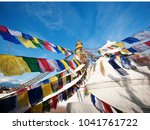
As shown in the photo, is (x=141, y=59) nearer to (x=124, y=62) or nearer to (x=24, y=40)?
(x=124, y=62)

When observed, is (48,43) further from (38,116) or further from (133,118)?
(133,118)

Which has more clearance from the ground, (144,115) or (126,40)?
(126,40)

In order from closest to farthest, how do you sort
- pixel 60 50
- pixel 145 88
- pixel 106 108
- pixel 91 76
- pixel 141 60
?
pixel 106 108, pixel 60 50, pixel 145 88, pixel 141 60, pixel 91 76

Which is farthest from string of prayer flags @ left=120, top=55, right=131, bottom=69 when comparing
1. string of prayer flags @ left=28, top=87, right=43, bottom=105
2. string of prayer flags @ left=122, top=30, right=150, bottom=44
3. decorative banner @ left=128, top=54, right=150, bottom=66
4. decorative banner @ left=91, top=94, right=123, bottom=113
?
string of prayer flags @ left=28, top=87, right=43, bottom=105

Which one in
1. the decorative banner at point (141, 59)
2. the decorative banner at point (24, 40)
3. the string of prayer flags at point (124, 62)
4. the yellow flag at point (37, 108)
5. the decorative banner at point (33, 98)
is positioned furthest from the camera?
the decorative banner at point (141, 59)

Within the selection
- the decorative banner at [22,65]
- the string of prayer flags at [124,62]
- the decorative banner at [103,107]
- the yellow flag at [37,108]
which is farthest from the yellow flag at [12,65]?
the string of prayer flags at [124,62]

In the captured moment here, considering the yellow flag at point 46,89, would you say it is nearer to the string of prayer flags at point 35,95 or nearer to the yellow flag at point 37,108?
the string of prayer flags at point 35,95

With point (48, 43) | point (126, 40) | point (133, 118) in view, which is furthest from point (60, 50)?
point (133, 118)

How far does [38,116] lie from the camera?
3904 mm

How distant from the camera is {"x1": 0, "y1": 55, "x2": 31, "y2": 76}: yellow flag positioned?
2968mm

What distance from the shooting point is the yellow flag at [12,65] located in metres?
2.97

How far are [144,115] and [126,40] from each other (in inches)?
72.1

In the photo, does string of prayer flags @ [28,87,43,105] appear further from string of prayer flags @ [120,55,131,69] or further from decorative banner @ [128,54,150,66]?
decorative banner @ [128,54,150,66]

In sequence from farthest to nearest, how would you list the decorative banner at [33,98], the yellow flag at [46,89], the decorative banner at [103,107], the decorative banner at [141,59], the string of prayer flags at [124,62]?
the decorative banner at [141,59] → the string of prayer flags at [124,62] → the decorative banner at [103,107] → the yellow flag at [46,89] → the decorative banner at [33,98]
